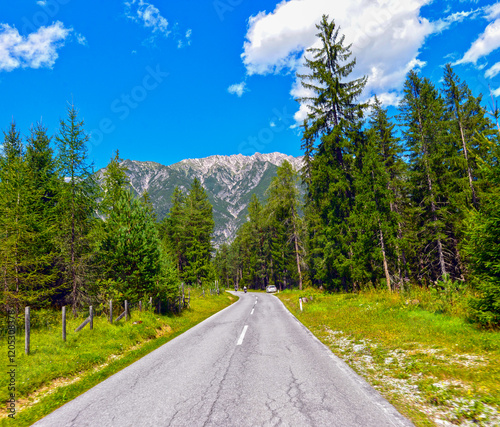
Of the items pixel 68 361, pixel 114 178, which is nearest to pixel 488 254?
pixel 68 361

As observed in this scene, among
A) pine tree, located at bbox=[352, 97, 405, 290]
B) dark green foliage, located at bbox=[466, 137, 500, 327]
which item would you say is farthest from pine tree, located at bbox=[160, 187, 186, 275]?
dark green foliage, located at bbox=[466, 137, 500, 327]

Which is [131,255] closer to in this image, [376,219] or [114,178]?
[114,178]

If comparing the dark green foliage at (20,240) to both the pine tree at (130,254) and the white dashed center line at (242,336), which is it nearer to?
the pine tree at (130,254)

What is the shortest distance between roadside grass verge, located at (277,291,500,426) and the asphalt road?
1.77ft

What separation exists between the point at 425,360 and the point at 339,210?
61.1 feet

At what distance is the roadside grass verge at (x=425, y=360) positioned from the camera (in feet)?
13.4

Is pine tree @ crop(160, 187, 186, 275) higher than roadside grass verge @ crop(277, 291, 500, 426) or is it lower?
higher

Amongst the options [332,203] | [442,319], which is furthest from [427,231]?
[442,319]

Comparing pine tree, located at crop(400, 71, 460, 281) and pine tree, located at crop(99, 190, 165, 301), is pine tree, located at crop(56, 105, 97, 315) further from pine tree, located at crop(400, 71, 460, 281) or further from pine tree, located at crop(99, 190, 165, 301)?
pine tree, located at crop(400, 71, 460, 281)

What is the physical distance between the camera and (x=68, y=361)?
305 inches

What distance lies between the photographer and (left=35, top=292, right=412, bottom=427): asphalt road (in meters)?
3.86

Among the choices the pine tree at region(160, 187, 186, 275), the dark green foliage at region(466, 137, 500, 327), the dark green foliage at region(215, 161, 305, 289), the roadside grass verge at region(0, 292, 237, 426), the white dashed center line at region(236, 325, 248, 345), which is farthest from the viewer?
the pine tree at region(160, 187, 186, 275)

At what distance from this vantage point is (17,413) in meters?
5.03

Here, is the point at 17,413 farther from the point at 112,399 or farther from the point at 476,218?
the point at 476,218
